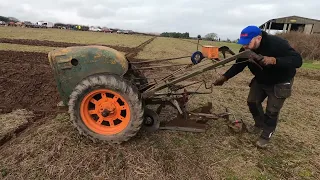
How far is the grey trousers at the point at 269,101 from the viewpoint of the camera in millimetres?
3993

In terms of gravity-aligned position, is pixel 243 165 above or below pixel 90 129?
below

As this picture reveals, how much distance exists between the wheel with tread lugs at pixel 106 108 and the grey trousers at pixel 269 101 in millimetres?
2083

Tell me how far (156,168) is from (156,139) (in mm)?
777

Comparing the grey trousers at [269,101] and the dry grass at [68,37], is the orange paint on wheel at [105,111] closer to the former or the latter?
the grey trousers at [269,101]

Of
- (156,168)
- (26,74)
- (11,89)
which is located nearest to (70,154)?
(156,168)

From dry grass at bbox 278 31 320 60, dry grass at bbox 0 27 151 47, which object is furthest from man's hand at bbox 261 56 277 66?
dry grass at bbox 0 27 151 47

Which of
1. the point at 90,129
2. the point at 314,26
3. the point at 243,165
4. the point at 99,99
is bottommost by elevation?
the point at 243,165

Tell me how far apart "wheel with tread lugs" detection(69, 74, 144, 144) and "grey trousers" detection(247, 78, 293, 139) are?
208 cm

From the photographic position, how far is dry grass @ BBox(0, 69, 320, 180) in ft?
11.0

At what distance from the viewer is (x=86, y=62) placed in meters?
3.82

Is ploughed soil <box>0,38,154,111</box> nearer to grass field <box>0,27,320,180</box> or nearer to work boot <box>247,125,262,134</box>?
grass field <box>0,27,320,180</box>

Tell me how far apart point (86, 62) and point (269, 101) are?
2.93 meters

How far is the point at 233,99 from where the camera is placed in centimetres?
705

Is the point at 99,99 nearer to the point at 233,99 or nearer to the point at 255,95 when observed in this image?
the point at 255,95
